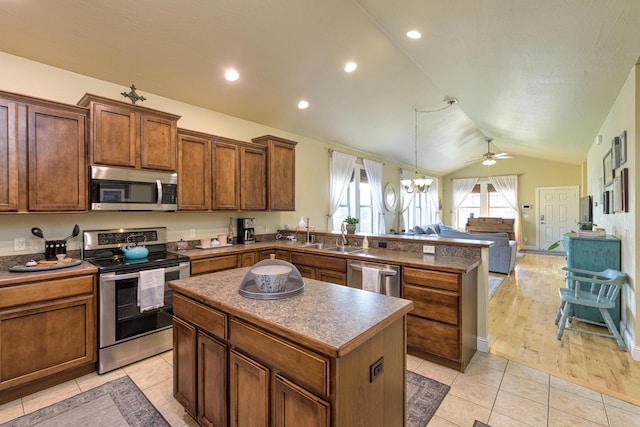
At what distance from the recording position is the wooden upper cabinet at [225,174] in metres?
3.66

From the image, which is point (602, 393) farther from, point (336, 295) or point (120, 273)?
point (120, 273)

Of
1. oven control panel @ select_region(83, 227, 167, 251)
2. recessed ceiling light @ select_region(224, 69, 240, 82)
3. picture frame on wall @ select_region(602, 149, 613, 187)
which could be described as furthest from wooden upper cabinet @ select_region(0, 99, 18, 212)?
picture frame on wall @ select_region(602, 149, 613, 187)

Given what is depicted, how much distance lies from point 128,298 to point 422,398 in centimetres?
262

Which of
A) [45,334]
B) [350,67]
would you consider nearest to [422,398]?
[45,334]

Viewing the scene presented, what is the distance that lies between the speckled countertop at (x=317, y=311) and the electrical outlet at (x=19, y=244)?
1832mm

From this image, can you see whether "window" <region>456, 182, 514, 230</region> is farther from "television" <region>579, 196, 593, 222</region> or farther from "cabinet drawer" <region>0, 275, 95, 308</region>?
"cabinet drawer" <region>0, 275, 95, 308</region>

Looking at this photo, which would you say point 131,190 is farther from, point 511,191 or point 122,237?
point 511,191

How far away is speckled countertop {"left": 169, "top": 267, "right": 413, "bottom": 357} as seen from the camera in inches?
44.5

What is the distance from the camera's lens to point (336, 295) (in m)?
1.68

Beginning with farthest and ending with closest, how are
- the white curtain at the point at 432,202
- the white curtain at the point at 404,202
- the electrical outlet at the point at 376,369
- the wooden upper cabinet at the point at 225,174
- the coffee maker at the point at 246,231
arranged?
the white curtain at the point at 432,202
the white curtain at the point at 404,202
the coffee maker at the point at 246,231
the wooden upper cabinet at the point at 225,174
the electrical outlet at the point at 376,369

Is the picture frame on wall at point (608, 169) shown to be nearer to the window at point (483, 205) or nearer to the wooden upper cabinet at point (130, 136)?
the wooden upper cabinet at point (130, 136)

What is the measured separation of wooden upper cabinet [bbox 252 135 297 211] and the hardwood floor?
318cm

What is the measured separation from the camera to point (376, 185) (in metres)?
7.26

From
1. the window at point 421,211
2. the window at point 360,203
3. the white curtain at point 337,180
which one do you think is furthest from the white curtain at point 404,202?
the white curtain at point 337,180
